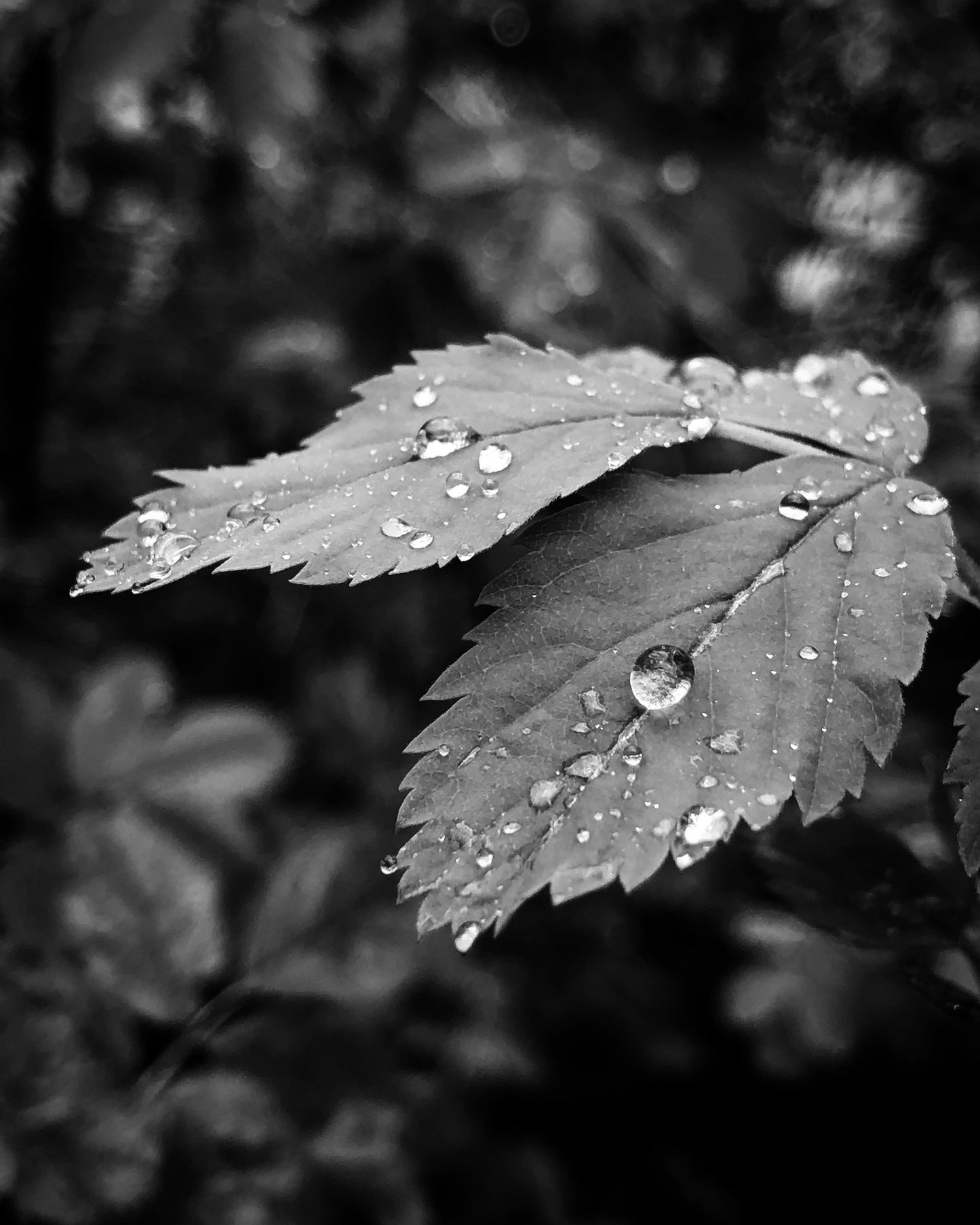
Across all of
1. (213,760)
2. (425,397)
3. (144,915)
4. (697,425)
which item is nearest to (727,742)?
(697,425)

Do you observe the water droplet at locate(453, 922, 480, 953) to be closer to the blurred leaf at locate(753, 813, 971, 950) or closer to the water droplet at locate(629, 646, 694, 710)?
the water droplet at locate(629, 646, 694, 710)

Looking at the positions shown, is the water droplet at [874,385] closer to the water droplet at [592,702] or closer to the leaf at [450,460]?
the leaf at [450,460]

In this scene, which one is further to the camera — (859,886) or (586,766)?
(859,886)

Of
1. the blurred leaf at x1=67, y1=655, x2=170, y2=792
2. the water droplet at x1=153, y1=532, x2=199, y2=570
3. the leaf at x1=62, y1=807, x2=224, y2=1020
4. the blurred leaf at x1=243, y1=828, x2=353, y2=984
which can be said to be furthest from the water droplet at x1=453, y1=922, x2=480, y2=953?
the blurred leaf at x1=67, y1=655, x2=170, y2=792

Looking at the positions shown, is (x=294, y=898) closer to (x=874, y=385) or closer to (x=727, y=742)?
(x=727, y=742)

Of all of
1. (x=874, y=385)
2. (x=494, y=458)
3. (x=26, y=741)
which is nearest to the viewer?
(x=494, y=458)
